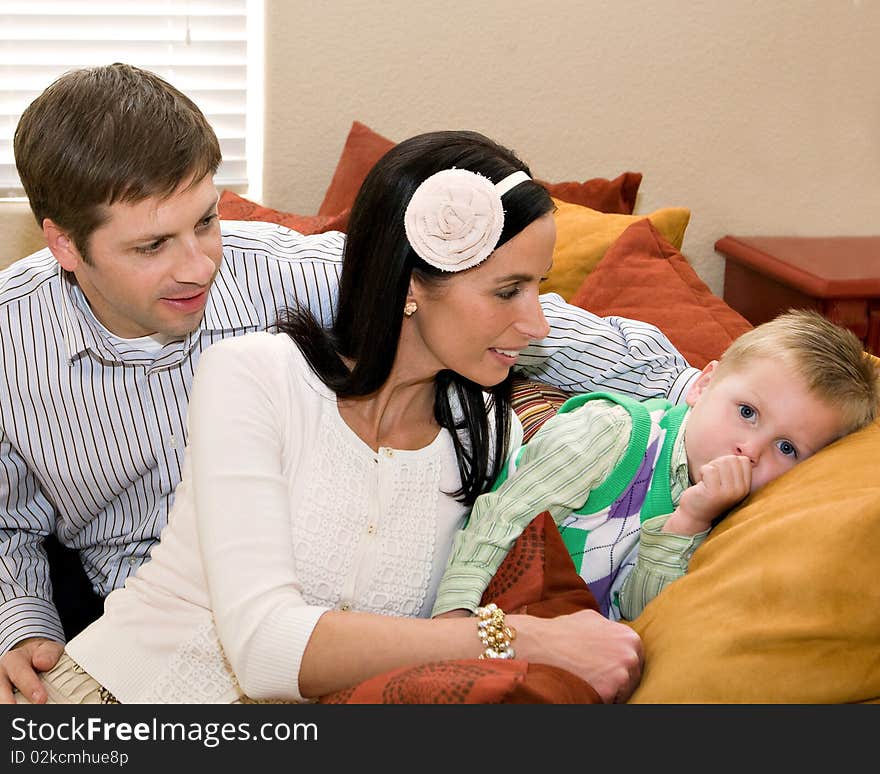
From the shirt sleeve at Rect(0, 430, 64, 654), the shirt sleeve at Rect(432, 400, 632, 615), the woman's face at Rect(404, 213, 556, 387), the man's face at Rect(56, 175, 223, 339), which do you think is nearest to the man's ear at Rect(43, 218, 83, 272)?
the man's face at Rect(56, 175, 223, 339)

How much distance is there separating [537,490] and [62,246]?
77 centimetres

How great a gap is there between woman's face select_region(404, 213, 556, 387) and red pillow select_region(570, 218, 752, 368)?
81 cm

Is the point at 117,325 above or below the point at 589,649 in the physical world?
above

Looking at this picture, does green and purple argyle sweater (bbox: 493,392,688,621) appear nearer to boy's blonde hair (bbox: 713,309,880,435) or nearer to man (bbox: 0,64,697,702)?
boy's blonde hair (bbox: 713,309,880,435)

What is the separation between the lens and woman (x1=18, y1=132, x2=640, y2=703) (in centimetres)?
121

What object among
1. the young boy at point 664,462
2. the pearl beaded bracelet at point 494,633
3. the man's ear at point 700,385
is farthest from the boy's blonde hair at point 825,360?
the pearl beaded bracelet at point 494,633

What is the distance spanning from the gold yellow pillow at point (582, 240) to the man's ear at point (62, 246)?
3.74ft

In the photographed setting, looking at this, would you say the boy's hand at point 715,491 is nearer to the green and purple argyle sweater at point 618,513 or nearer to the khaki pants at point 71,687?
the green and purple argyle sweater at point 618,513

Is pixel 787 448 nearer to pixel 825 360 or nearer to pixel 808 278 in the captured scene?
pixel 825 360

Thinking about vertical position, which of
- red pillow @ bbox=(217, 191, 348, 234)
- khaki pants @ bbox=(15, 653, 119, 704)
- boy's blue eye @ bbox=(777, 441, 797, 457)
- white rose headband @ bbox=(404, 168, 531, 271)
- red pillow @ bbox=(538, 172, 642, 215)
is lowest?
khaki pants @ bbox=(15, 653, 119, 704)

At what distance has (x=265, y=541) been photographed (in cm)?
123

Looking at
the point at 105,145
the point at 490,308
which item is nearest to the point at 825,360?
the point at 490,308

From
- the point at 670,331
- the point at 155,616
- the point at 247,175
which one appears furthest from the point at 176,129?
the point at 247,175

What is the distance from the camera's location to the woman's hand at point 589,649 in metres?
1.17
